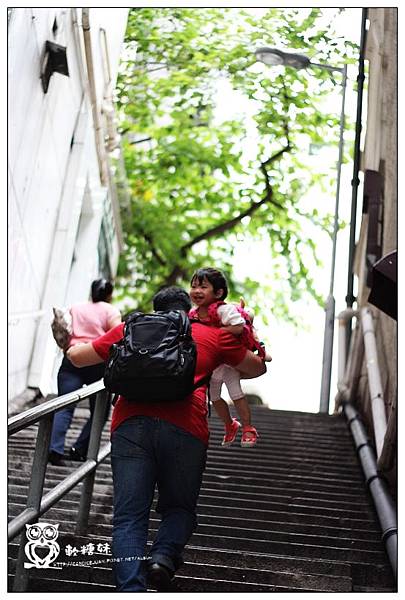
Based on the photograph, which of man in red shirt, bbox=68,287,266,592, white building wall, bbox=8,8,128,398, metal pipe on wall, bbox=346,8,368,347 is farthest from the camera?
metal pipe on wall, bbox=346,8,368,347

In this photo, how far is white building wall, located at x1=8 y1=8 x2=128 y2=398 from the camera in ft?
25.1

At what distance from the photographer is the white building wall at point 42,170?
25.1 ft

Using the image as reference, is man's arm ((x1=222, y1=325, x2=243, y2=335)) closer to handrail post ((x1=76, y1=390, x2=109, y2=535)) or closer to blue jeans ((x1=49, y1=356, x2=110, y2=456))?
handrail post ((x1=76, y1=390, x2=109, y2=535))

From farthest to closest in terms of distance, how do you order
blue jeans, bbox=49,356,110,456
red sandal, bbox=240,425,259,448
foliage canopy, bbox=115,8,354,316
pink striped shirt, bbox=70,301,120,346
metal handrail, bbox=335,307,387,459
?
foliage canopy, bbox=115,8,354,316 < metal handrail, bbox=335,307,387,459 < blue jeans, bbox=49,356,110,456 < pink striped shirt, bbox=70,301,120,346 < red sandal, bbox=240,425,259,448

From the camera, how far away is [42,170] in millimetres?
9180

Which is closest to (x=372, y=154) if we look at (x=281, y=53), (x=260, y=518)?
(x=281, y=53)

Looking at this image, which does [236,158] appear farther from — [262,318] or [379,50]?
[379,50]

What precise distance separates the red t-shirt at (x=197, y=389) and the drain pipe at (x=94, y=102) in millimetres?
6786

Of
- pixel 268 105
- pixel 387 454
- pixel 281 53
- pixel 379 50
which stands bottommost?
pixel 387 454

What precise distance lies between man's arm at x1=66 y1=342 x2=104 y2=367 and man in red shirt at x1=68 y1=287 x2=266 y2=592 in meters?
0.01

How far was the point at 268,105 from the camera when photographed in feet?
45.9

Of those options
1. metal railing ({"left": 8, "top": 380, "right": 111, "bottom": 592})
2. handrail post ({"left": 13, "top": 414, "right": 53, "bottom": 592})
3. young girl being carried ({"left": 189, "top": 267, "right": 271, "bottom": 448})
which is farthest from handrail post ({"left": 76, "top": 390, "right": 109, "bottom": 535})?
young girl being carried ({"left": 189, "top": 267, "right": 271, "bottom": 448})
